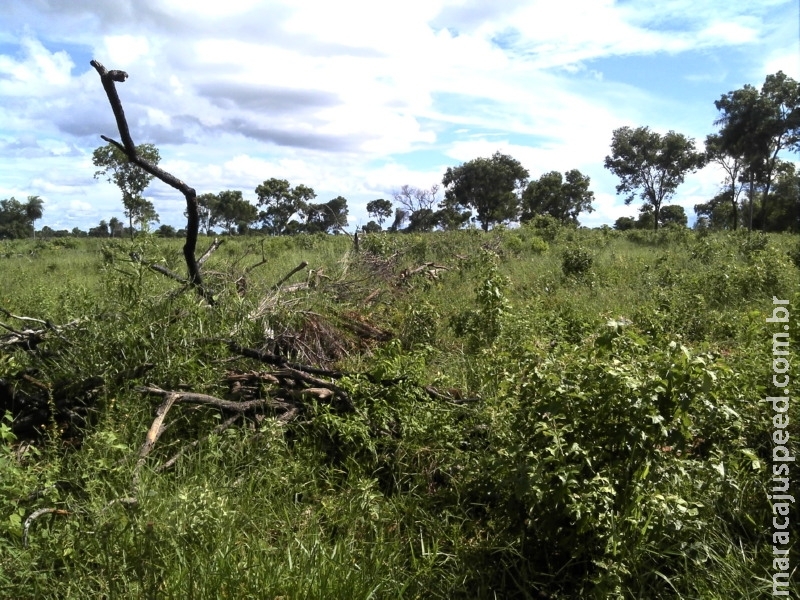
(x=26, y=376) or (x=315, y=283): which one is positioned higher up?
(x=315, y=283)

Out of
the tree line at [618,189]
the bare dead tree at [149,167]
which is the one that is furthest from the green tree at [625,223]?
Answer: the bare dead tree at [149,167]

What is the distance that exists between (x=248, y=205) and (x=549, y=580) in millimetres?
43835

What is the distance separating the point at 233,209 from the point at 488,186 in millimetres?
18958

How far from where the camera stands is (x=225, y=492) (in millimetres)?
3064

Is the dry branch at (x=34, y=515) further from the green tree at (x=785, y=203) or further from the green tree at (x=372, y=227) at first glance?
the green tree at (x=785, y=203)

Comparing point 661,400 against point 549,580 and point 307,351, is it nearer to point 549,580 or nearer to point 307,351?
point 549,580

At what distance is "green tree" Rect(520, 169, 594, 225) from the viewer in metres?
42.9

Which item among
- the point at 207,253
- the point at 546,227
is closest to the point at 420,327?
the point at 207,253

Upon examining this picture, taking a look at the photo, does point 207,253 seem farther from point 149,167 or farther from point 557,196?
point 557,196

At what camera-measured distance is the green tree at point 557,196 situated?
4291cm

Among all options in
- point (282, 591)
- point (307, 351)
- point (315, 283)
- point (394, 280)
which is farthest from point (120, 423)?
point (394, 280)

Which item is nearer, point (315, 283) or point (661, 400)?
point (661, 400)

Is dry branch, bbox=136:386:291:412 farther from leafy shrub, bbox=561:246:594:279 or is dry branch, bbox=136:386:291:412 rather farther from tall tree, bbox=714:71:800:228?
tall tree, bbox=714:71:800:228

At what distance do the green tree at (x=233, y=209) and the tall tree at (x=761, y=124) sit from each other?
31188 millimetres
